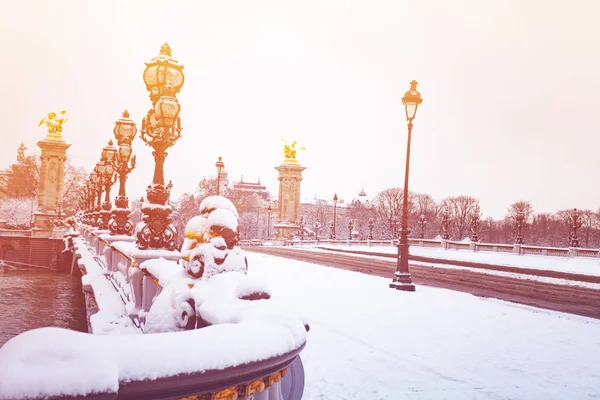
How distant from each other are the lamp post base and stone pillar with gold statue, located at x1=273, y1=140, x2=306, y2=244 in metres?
45.0

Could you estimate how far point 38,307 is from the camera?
24359 mm

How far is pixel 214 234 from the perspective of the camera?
4180 mm

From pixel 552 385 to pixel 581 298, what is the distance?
11.2 metres

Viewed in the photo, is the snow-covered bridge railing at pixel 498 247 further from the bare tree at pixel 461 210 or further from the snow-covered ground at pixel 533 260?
the bare tree at pixel 461 210

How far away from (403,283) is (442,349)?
7519 millimetres

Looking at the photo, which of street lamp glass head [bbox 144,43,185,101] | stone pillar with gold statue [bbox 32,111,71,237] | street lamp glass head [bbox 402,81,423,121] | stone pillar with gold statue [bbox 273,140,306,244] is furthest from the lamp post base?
stone pillar with gold statue [bbox 32,111,71,237]

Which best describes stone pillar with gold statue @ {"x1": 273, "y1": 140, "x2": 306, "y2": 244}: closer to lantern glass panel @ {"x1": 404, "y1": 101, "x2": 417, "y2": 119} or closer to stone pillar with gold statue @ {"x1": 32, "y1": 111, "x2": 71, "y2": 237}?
stone pillar with gold statue @ {"x1": 32, "y1": 111, "x2": 71, "y2": 237}

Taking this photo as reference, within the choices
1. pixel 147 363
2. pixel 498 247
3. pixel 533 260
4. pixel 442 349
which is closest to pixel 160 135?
pixel 442 349

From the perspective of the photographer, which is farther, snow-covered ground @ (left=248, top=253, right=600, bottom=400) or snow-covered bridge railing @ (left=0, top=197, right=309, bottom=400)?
snow-covered ground @ (left=248, top=253, right=600, bottom=400)

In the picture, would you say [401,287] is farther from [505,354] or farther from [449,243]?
[449,243]

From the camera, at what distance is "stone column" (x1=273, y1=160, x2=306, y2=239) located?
6134 centimetres

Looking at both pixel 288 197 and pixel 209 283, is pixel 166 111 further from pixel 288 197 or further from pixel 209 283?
pixel 288 197

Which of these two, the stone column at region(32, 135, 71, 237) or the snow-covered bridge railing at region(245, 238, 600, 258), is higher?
the stone column at region(32, 135, 71, 237)

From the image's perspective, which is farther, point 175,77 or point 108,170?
point 108,170
